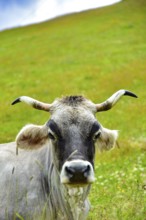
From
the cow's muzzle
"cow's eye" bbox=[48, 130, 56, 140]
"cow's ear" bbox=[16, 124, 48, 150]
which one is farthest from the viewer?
"cow's ear" bbox=[16, 124, 48, 150]

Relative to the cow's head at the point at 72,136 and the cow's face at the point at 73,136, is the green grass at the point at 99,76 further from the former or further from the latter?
the cow's face at the point at 73,136

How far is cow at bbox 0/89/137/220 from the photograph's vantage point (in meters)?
9.10

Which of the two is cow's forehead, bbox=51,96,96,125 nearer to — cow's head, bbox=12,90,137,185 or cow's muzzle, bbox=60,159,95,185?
cow's head, bbox=12,90,137,185

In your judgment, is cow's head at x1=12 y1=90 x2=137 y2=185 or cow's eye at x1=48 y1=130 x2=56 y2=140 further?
cow's eye at x1=48 y1=130 x2=56 y2=140

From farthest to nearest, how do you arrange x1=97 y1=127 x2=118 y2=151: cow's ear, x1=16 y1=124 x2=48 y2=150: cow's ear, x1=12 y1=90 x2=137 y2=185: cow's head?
x1=97 y1=127 x2=118 y2=151: cow's ear
x1=16 y1=124 x2=48 y2=150: cow's ear
x1=12 y1=90 x2=137 y2=185: cow's head

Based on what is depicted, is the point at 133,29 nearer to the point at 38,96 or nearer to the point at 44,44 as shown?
the point at 44,44

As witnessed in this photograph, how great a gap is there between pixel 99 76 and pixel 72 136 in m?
37.0

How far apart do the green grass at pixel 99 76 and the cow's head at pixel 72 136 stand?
1277 millimetres

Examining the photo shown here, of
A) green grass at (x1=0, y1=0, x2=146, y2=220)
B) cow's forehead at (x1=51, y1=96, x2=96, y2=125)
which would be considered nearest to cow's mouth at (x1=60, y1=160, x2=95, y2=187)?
cow's forehead at (x1=51, y1=96, x2=96, y2=125)

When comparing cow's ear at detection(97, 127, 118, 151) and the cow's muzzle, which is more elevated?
the cow's muzzle

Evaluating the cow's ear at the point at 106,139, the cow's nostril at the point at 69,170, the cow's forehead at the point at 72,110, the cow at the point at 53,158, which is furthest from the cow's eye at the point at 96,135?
the cow's nostril at the point at 69,170

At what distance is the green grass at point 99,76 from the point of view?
51.7ft

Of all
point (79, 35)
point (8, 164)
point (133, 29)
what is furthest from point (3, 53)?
point (8, 164)

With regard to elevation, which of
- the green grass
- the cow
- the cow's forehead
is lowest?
the green grass
